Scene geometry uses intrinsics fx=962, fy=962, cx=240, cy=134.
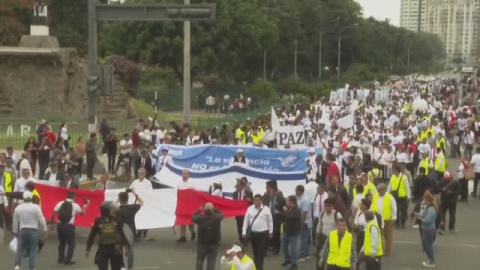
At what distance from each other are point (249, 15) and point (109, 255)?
2118 inches

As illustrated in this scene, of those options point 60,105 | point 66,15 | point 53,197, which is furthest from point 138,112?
point 53,197

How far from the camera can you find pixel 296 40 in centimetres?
9594

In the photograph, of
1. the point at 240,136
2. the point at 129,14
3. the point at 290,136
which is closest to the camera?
the point at 290,136

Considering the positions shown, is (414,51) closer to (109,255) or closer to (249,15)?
(249,15)

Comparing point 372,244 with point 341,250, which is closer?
point 341,250

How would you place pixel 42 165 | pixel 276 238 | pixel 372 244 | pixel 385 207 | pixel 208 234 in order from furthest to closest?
pixel 42 165 → pixel 276 238 → pixel 385 207 → pixel 208 234 → pixel 372 244

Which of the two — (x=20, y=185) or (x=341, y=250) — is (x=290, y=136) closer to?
(x=20, y=185)

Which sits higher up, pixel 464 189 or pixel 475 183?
pixel 475 183

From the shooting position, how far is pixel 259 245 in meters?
15.2

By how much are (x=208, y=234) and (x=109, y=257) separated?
5.43ft

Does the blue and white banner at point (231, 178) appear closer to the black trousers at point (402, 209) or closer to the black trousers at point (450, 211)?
the black trousers at point (402, 209)

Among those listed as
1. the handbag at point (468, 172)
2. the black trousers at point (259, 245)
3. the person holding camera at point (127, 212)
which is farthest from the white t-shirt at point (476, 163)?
the person holding camera at point (127, 212)

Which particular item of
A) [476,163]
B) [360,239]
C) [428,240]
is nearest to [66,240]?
[360,239]

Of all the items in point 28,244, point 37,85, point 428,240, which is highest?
point 37,85
